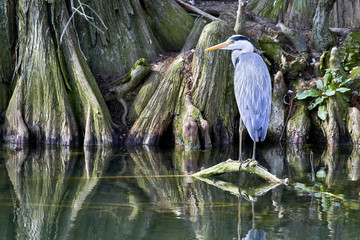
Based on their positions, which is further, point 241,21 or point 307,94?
point 241,21

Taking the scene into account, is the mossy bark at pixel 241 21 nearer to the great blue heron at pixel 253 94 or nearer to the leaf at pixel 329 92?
the leaf at pixel 329 92

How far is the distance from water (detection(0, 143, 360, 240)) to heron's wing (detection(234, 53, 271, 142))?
0.72 metres

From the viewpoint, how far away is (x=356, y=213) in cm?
451

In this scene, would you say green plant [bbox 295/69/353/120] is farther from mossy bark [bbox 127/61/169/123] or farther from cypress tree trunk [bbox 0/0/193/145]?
cypress tree trunk [bbox 0/0/193/145]

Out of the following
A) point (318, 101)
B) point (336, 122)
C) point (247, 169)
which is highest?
point (318, 101)

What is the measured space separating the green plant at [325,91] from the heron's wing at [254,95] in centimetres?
353

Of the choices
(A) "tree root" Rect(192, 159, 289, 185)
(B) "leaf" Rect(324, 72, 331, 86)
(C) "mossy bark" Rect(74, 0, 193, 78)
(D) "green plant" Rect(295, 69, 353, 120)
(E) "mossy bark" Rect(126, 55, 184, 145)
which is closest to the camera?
(A) "tree root" Rect(192, 159, 289, 185)

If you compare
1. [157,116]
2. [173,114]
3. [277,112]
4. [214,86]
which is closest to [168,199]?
[157,116]

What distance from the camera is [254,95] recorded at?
235 inches

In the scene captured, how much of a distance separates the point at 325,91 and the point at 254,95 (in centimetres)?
406

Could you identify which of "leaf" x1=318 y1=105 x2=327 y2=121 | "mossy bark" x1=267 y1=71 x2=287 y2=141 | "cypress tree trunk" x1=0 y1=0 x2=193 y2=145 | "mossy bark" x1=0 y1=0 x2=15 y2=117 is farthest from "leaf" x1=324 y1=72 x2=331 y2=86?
"mossy bark" x1=0 y1=0 x2=15 y2=117

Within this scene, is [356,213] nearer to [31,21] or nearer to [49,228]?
[49,228]

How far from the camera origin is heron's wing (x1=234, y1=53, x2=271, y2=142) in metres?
5.81

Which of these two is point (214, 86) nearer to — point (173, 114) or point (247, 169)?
point (173, 114)
